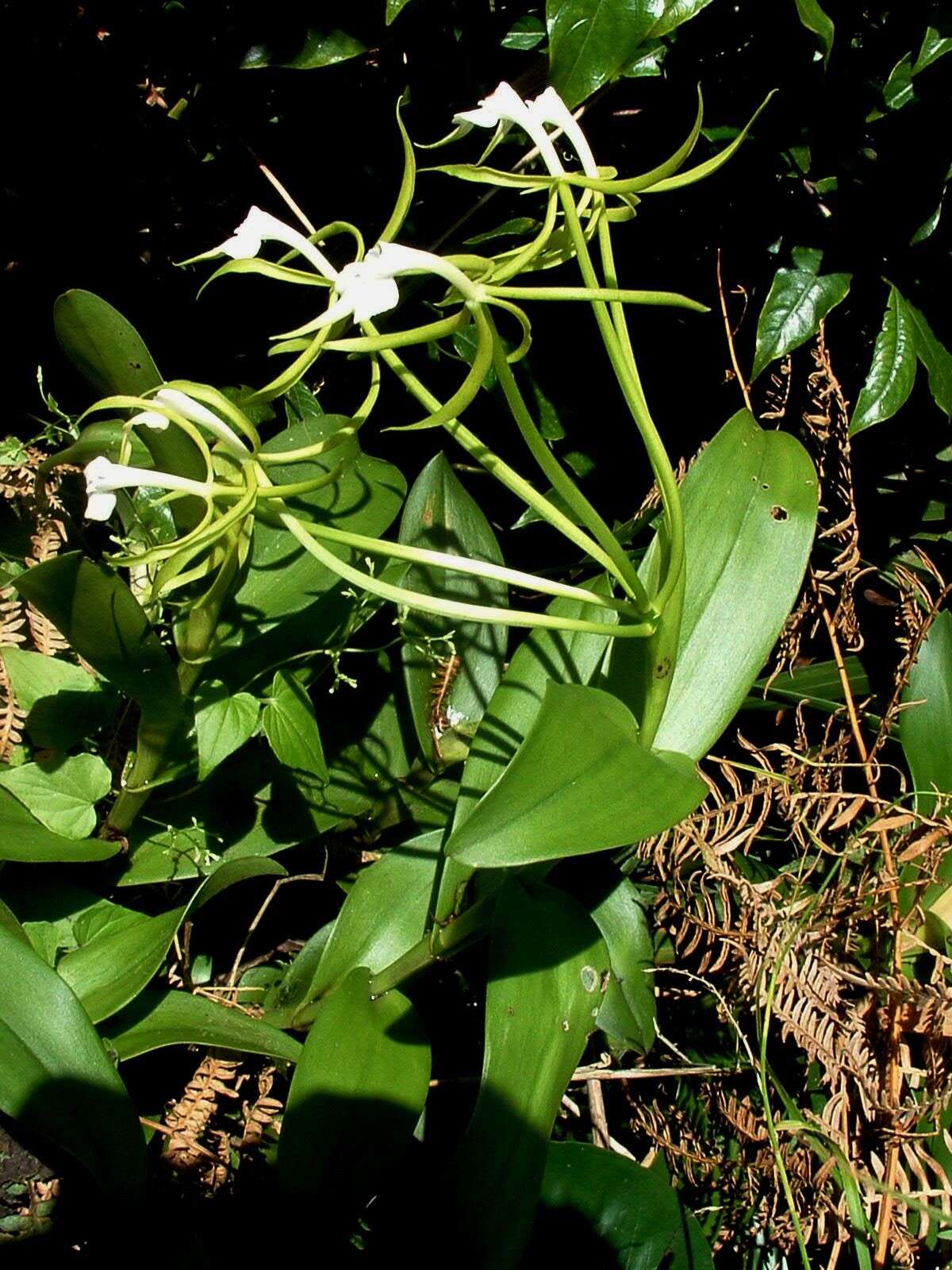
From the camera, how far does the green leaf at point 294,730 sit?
2.65 ft

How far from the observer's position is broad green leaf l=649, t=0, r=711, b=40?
0.74 m

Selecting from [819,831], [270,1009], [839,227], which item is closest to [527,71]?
[839,227]

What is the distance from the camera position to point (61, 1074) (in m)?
0.70

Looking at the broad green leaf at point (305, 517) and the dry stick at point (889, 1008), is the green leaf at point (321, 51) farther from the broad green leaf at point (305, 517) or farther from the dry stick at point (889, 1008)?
the dry stick at point (889, 1008)

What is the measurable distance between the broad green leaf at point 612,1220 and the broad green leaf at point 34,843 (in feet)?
1.45

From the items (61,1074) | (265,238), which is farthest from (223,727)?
(265,238)

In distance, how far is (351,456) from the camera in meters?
0.82

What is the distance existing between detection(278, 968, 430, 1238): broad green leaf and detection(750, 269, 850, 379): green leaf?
26.7 inches

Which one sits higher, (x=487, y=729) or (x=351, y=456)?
(x=351, y=456)

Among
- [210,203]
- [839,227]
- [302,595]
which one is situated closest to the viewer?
[302,595]

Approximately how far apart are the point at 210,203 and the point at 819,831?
0.96m

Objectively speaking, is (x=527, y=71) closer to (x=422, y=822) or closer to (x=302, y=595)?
(x=302, y=595)

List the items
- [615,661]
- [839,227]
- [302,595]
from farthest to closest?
[839,227] < [302,595] < [615,661]

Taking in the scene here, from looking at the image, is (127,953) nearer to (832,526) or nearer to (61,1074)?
(61,1074)
